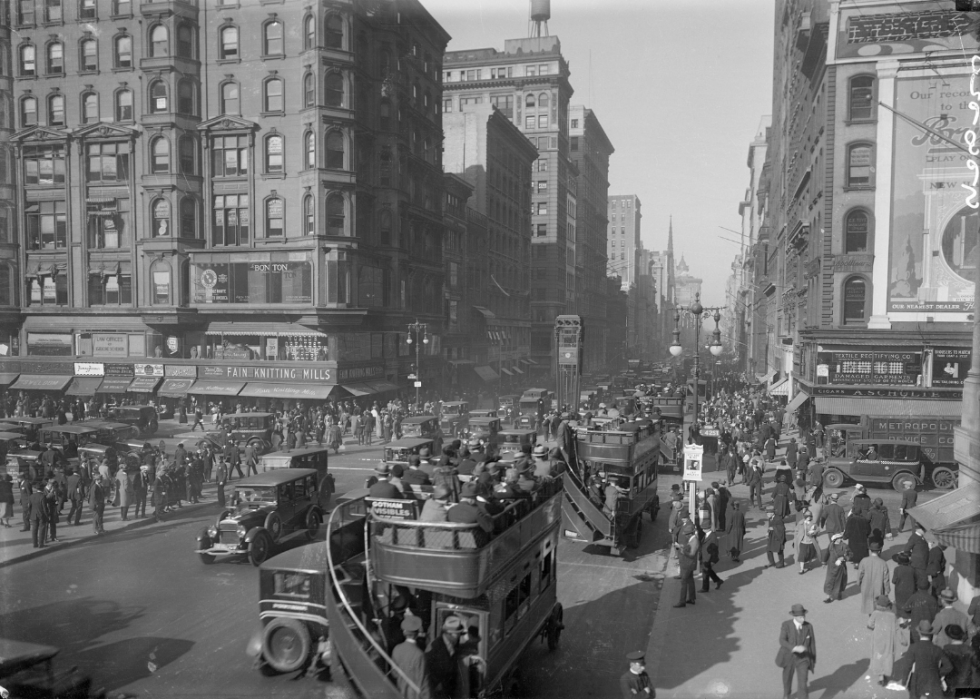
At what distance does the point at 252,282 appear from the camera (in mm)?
42156

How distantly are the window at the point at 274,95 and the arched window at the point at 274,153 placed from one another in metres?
1.66

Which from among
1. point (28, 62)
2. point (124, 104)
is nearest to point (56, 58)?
point (28, 62)

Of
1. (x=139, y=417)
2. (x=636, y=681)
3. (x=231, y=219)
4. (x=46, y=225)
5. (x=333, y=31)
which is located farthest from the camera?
(x=46, y=225)

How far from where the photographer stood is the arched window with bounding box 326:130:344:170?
A: 41.1m

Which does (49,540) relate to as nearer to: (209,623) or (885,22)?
(209,623)

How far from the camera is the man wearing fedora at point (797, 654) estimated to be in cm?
993

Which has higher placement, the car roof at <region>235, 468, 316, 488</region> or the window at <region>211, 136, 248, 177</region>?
the window at <region>211, 136, 248, 177</region>

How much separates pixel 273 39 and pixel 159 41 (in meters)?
6.84

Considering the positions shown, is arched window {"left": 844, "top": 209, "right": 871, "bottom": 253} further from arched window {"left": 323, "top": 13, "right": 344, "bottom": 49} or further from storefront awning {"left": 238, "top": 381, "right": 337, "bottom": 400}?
arched window {"left": 323, "top": 13, "right": 344, "bottom": 49}

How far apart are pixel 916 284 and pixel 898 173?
4.96 metres

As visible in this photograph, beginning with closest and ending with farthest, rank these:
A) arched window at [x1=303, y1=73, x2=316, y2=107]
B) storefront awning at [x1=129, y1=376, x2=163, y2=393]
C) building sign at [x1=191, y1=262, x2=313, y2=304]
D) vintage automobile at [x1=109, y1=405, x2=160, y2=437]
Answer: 1. vintage automobile at [x1=109, y1=405, x2=160, y2=437]
2. arched window at [x1=303, y1=73, x2=316, y2=107]
3. building sign at [x1=191, y1=262, x2=313, y2=304]
4. storefront awning at [x1=129, y1=376, x2=163, y2=393]

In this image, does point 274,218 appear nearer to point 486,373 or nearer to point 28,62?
point 28,62

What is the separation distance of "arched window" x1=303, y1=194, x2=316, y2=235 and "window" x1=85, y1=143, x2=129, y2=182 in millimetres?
11695

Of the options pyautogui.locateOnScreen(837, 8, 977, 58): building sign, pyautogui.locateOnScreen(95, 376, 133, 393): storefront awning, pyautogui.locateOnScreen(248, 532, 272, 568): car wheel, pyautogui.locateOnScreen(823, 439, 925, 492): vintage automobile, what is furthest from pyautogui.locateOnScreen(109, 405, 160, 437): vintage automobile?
pyautogui.locateOnScreen(837, 8, 977, 58): building sign
